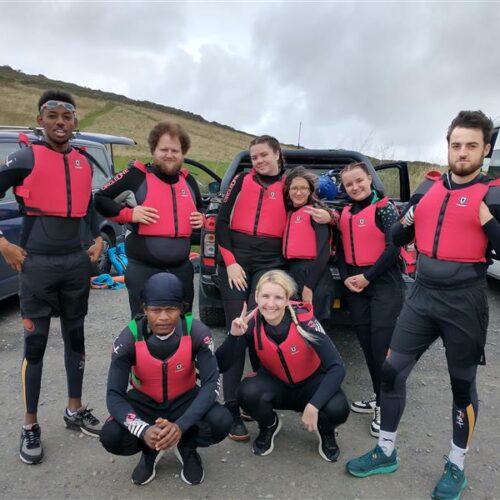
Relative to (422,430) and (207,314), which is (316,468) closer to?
(422,430)

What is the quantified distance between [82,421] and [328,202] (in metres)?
2.56

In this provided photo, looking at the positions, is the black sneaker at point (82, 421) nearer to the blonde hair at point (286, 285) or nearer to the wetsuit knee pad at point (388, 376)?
the blonde hair at point (286, 285)

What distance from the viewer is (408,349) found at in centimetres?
251

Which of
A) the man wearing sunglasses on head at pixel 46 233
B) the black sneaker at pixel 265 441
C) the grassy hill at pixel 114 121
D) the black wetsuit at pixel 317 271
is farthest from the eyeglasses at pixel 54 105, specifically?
the grassy hill at pixel 114 121

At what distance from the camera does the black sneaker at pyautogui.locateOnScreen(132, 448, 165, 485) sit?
2449 mm

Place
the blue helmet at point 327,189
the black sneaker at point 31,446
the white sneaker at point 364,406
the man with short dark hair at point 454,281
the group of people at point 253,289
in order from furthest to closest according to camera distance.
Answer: the blue helmet at point 327,189 < the white sneaker at point 364,406 < the black sneaker at point 31,446 < the group of people at point 253,289 < the man with short dark hair at point 454,281

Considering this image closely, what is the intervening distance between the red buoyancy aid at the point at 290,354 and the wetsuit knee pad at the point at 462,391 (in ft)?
2.57

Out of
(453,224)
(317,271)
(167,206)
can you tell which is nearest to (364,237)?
(317,271)

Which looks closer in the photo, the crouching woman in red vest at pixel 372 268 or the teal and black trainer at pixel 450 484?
the teal and black trainer at pixel 450 484

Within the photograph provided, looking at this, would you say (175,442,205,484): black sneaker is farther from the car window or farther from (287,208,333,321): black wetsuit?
the car window

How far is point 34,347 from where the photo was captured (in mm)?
2760

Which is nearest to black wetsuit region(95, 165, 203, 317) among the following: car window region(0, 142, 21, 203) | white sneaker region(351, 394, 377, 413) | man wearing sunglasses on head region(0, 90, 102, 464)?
man wearing sunglasses on head region(0, 90, 102, 464)

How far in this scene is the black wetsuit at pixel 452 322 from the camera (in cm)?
230

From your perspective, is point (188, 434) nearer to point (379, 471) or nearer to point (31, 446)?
point (31, 446)
